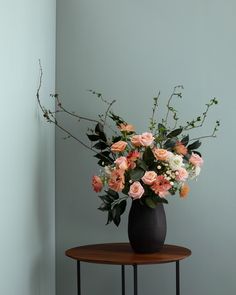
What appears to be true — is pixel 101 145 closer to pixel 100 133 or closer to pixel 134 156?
pixel 100 133

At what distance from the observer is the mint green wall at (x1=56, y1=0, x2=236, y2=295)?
8.41ft

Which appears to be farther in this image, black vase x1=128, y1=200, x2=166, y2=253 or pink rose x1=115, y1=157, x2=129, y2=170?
black vase x1=128, y1=200, x2=166, y2=253

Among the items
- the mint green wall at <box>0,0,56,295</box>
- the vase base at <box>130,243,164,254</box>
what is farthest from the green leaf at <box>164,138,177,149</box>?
the mint green wall at <box>0,0,56,295</box>

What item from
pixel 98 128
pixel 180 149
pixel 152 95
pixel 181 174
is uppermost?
pixel 152 95

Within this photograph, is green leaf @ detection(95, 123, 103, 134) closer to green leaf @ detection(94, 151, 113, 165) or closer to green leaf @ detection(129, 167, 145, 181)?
green leaf @ detection(94, 151, 113, 165)

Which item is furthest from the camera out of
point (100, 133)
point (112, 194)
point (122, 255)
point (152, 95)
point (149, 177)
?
point (152, 95)

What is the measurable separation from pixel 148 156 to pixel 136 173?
98 millimetres

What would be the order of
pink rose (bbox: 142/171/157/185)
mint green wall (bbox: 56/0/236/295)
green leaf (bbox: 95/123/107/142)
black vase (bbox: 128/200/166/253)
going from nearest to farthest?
pink rose (bbox: 142/171/157/185)
black vase (bbox: 128/200/166/253)
green leaf (bbox: 95/123/107/142)
mint green wall (bbox: 56/0/236/295)

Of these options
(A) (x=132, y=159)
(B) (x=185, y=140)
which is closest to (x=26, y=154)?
(A) (x=132, y=159)

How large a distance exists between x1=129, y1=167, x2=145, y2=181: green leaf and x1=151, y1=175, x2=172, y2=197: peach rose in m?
0.07

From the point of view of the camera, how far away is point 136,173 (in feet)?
7.00

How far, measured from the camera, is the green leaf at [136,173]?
2.12 m

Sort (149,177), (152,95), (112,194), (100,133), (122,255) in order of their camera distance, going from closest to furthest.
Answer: (149,177), (122,255), (112,194), (100,133), (152,95)

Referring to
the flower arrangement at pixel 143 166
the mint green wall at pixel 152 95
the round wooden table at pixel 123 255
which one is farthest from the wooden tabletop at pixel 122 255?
the mint green wall at pixel 152 95
